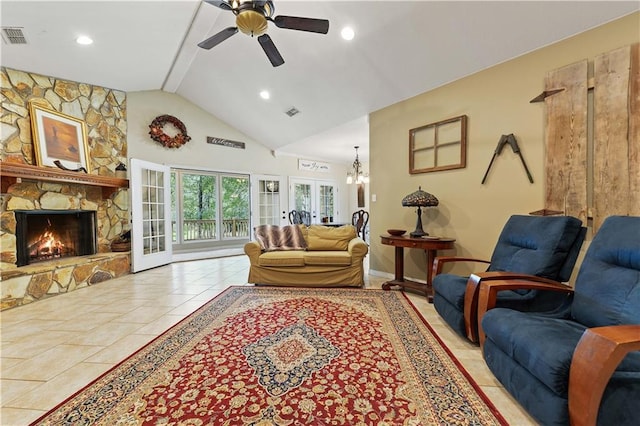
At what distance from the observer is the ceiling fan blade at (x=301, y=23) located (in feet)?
7.36

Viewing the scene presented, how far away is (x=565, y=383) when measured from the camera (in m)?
1.17

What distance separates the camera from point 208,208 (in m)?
6.79

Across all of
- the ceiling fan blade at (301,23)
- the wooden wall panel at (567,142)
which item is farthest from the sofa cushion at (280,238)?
the wooden wall panel at (567,142)

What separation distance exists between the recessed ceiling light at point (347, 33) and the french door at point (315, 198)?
454cm

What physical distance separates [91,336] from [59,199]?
9.18ft

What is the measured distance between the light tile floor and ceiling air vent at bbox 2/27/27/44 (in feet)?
9.92

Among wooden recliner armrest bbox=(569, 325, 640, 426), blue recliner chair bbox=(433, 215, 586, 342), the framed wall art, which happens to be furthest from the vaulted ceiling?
wooden recliner armrest bbox=(569, 325, 640, 426)

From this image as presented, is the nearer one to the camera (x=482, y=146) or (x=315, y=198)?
(x=482, y=146)

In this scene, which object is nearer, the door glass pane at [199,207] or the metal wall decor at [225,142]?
the metal wall decor at [225,142]

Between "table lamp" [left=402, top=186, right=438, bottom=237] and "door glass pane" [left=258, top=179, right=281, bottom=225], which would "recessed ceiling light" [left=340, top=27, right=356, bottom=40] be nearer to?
"table lamp" [left=402, top=186, right=438, bottom=237]

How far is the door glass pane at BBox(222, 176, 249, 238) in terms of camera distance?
6.79m

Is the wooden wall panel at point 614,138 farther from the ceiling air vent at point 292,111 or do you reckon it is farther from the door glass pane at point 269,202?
the door glass pane at point 269,202

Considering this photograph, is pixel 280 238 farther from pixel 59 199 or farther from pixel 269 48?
pixel 59 199

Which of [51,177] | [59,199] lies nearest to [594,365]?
[51,177]
